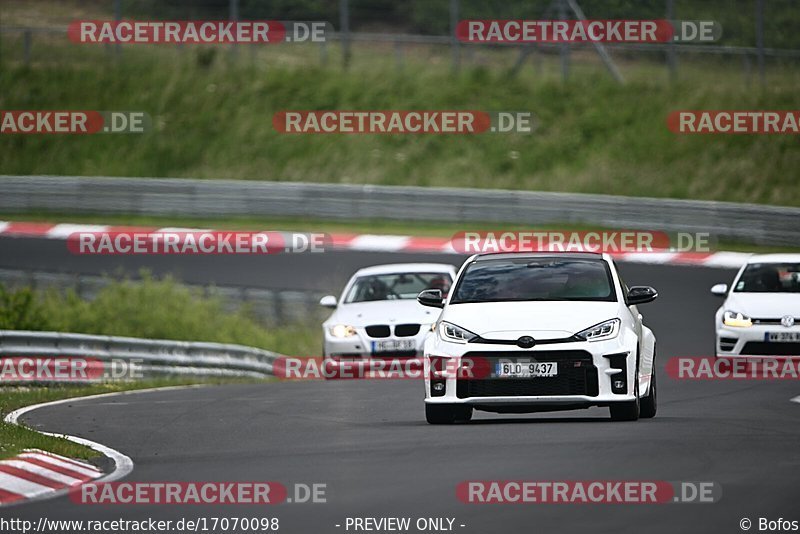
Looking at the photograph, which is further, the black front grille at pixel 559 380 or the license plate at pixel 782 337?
the license plate at pixel 782 337

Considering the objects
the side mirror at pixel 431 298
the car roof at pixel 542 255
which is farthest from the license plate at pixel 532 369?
the car roof at pixel 542 255

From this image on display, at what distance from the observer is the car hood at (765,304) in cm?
1897

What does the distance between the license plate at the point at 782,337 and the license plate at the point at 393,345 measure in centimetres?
398

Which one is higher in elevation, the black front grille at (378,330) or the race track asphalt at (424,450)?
the black front grille at (378,330)

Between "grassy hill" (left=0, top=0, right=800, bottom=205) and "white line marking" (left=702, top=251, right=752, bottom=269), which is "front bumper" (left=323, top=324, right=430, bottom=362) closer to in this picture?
"white line marking" (left=702, top=251, right=752, bottom=269)

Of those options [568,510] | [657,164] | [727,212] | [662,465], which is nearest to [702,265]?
[727,212]

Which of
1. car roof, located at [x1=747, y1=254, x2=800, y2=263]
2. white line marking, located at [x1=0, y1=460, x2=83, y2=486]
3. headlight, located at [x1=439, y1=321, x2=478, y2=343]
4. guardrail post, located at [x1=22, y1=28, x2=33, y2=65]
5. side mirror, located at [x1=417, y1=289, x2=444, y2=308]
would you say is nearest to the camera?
white line marking, located at [x1=0, y1=460, x2=83, y2=486]

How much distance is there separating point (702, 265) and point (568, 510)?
19876mm

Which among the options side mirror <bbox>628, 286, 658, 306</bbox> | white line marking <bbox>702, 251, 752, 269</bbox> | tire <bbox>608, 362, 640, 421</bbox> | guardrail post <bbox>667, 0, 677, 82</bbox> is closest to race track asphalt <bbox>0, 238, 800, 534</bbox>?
tire <bbox>608, 362, 640, 421</bbox>

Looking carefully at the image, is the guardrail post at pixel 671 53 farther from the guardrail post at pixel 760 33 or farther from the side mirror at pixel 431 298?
the side mirror at pixel 431 298

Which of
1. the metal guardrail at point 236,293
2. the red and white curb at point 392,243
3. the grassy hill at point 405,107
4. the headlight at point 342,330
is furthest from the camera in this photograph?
the grassy hill at point 405,107

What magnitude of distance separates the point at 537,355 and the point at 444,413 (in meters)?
1.06

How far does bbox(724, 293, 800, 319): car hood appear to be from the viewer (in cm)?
1897

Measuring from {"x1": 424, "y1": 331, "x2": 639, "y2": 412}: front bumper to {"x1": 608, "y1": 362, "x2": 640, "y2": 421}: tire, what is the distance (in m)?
0.09
